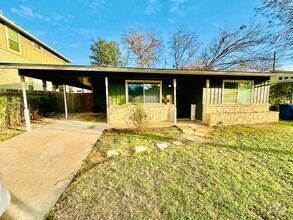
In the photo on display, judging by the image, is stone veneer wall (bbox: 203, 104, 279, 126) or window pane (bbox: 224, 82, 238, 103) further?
window pane (bbox: 224, 82, 238, 103)

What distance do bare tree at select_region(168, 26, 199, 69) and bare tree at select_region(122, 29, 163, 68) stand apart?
67.8 inches

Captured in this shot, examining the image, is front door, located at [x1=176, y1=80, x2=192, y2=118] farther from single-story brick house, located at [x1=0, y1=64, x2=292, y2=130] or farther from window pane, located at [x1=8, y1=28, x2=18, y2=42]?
window pane, located at [x1=8, y1=28, x2=18, y2=42]

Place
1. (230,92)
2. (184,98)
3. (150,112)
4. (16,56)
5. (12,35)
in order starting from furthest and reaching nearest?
(16,56) → (12,35) → (184,98) → (230,92) → (150,112)

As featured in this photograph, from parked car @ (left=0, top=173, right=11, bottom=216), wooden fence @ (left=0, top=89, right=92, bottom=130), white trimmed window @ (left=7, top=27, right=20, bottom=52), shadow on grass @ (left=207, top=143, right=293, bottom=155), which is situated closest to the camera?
parked car @ (left=0, top=173, right=11, bottom=216)

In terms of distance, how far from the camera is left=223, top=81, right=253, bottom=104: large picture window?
25.3 ft

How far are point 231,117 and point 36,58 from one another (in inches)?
609

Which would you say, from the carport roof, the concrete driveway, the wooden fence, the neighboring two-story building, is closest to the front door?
the carport roof

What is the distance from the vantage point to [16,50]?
971cm

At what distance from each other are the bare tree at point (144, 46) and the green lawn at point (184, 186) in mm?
17112

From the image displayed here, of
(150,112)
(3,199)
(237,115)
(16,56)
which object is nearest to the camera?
(3,199)

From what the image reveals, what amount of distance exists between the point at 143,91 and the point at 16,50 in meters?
9.82

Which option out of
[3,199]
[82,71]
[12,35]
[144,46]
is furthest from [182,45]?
[3,199]

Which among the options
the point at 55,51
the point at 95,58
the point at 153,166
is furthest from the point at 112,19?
the point at 153,166

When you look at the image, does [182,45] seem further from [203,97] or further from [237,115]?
[237,115]
